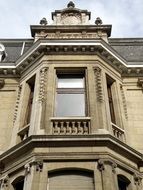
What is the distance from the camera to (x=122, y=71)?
1803cm

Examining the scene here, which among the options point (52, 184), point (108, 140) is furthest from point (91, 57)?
point (52, 184)

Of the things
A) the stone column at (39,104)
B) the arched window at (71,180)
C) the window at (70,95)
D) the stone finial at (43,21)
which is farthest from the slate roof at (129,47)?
the arched window at (71,180)

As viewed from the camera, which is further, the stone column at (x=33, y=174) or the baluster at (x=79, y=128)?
the baluster at (x=79, y=128)

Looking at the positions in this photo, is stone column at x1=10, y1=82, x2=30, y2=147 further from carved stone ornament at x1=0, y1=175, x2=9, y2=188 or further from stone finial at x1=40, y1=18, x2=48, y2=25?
stone finial at x1=40, y1=18, x2=48, y2=25

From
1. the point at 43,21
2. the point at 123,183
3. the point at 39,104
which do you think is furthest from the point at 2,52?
the point at 123,183

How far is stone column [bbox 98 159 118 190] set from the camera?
1177 cm

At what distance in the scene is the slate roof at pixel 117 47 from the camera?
20.2 metres

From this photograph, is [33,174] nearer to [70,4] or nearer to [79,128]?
[79,128]

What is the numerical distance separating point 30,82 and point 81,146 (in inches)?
203

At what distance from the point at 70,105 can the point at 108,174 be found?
3.95 meters

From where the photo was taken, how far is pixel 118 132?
14.6 m

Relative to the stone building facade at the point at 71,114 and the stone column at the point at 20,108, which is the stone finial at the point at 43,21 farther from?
the stone column at the point at 20,108

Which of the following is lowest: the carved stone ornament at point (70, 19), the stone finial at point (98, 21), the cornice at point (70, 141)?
the cornice at point (70, 141)

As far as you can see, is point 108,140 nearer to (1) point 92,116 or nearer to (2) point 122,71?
(1) point 92,116
